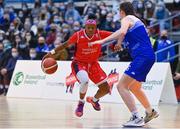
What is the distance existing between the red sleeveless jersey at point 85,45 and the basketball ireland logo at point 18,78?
7930mm

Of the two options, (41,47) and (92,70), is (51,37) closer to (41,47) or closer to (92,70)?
(41,47)

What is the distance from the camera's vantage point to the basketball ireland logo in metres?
21.2

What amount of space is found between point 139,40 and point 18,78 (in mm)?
10728

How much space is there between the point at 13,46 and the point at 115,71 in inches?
299

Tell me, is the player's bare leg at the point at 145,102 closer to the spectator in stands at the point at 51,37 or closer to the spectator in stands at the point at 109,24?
the spectator in stands at the point at 109,24

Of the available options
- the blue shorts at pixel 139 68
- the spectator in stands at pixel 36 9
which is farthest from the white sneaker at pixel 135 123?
the spectator in stands at pixel 36 9

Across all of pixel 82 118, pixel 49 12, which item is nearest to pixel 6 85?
pixel 49 12

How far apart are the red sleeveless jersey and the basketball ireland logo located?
7930 millimetres

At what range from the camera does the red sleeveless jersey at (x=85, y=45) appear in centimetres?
1341

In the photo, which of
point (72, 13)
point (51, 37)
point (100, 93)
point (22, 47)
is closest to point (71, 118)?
point (100, 93)

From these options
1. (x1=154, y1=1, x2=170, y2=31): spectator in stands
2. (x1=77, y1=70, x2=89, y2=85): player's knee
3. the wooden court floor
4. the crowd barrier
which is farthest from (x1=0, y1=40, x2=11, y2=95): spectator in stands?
(x1=77, y1=70, x2=89, y2=85): player's knee

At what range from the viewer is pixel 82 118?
12648mm

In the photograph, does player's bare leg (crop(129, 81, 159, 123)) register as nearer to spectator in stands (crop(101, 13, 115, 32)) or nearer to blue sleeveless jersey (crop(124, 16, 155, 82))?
blue sleeveless jersey (crop(124, 16, 155, 82))

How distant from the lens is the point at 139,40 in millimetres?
11227
